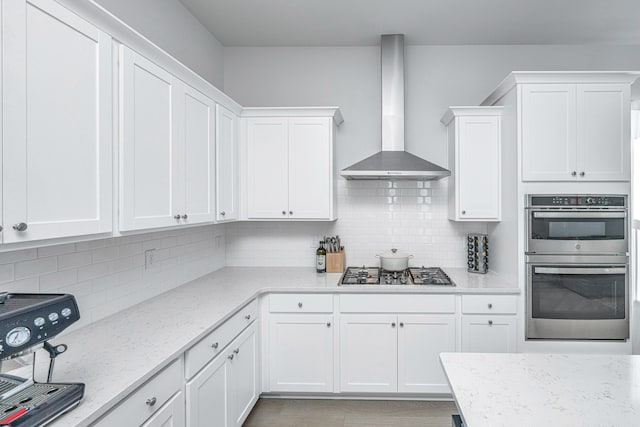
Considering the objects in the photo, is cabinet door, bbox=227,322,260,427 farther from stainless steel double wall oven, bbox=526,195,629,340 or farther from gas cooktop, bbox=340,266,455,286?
stainless steel double wall oven, bbox=526,195,629,340

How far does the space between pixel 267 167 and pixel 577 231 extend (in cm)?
245

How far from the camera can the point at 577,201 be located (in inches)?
107

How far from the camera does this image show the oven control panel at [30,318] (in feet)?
2.97

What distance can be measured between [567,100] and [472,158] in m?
0.76

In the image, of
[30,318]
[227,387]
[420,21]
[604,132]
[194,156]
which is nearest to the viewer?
[30,318]

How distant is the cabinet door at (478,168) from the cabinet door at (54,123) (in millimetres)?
2606

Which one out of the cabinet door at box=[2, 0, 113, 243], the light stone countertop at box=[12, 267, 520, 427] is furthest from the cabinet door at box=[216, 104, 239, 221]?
the cabinet door at box=[2, 0, 113, 243]

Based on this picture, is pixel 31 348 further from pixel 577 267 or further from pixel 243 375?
pixel 577 267

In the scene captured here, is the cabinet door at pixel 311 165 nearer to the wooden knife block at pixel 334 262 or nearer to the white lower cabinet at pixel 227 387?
the wooden knife block at pixel 334 262

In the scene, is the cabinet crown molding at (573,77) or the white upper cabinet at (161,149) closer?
the white upper cabinet at (161,149)

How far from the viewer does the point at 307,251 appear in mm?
3656

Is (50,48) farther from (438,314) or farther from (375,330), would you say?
(438,314)

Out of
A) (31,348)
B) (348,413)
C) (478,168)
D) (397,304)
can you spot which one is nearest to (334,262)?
(397,304)

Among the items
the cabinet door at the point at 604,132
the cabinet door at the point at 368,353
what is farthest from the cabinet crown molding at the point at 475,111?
the cabinet door at the point at 368,353
